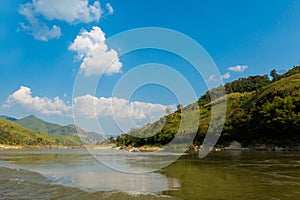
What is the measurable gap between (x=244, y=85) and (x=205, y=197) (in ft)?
636

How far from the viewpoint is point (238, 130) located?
274 ft

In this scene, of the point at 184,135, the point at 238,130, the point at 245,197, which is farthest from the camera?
the point at 184,135

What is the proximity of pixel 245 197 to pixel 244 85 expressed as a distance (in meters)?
193

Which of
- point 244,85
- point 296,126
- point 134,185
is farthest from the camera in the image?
point 244,85

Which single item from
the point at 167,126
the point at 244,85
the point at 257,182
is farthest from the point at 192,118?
the point at 257,182

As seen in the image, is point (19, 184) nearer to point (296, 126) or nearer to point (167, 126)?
point (296, 126)

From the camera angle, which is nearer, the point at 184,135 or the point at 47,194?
the point at 47,194

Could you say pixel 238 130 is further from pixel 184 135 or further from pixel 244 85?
pixel 244 85

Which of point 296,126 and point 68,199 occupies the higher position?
point 296,126

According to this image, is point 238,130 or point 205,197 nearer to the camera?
point 205,197

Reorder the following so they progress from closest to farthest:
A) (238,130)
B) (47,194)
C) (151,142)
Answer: (47,194) < (238,130) < (151,142)

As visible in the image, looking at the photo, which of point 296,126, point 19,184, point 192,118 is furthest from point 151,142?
point 19,184

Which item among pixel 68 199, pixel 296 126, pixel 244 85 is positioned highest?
pixel 244 85

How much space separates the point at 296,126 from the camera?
6172 cm
